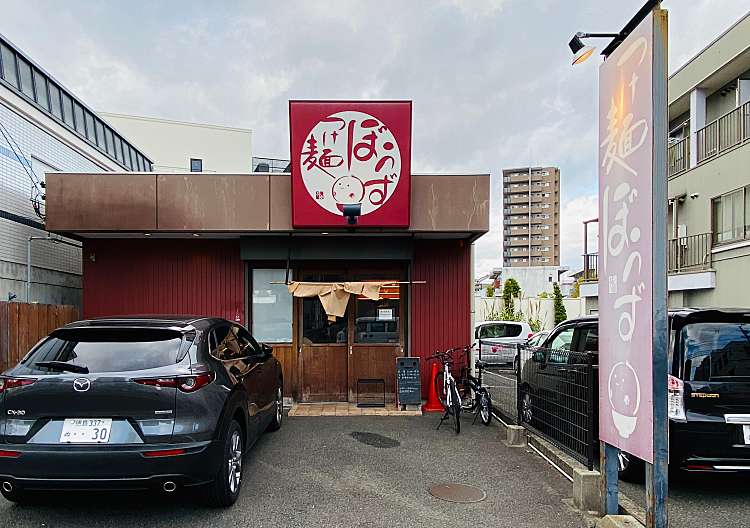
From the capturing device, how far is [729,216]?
1605 cm

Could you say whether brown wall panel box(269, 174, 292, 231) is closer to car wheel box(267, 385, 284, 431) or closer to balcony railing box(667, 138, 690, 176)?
car wheel box(267, 385, 284, 431)

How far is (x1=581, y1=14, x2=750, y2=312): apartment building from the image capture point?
50.2 feet

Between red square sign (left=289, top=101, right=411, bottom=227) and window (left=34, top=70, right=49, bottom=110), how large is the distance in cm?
615

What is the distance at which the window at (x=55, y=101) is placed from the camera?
1169cm

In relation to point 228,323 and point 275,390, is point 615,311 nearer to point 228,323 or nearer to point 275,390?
point 228,323

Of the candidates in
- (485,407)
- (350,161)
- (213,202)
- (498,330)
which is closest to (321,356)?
(485,407)

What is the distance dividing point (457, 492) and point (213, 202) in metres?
5.50

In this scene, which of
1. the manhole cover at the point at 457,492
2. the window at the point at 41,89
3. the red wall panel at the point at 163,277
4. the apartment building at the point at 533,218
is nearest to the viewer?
the manhole cover at the point at 457,492

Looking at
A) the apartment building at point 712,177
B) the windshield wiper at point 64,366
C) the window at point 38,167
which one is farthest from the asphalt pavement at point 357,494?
the apartment building at point 712,177

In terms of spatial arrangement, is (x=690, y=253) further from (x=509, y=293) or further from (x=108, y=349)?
(x=108, y=349)

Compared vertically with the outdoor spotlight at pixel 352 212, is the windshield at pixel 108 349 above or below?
below

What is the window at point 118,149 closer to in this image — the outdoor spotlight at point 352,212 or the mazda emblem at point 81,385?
the outdoor spotlight at point 352,212

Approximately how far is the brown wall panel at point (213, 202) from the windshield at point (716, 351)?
590cm

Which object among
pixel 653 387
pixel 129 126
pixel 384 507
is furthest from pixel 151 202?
pixel 129 126
